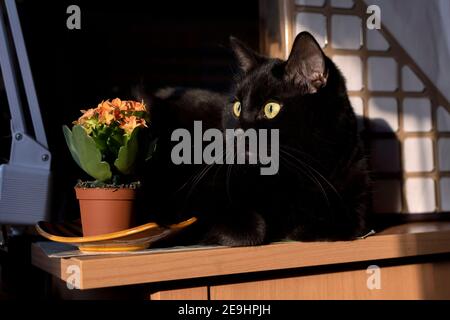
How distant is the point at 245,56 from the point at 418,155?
1.80ft

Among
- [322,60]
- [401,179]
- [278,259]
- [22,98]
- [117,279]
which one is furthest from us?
[401,179]

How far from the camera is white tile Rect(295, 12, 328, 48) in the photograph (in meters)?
→ 1.26

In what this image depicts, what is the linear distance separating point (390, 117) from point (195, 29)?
103 inches

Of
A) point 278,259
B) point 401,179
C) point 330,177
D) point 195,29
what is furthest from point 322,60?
point 195,29

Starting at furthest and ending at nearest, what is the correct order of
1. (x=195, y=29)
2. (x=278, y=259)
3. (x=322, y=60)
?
(x=195, y=29), (x=322, y=60), (x=278, y=259)

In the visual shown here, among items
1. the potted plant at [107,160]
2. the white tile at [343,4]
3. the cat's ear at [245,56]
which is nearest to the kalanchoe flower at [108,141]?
the potted plant at [107,160]

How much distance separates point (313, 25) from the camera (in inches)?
50.1

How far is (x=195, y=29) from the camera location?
3.73 m

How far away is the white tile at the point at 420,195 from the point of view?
1336 mm

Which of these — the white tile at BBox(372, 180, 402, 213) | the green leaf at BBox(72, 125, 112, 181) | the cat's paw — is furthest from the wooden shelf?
the white tile at BBox(372, 180, 402, 213)

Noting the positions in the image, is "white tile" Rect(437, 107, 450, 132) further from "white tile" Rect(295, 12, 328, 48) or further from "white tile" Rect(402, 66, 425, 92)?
"white tile" Rect(295, 12, 328, 48)

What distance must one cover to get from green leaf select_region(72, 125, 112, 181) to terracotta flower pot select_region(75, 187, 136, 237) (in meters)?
Result: 0.03

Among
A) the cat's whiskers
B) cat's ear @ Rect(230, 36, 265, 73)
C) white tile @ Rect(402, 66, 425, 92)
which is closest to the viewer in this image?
the cat's whiskers

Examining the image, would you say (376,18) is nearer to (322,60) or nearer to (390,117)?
(390,117)
